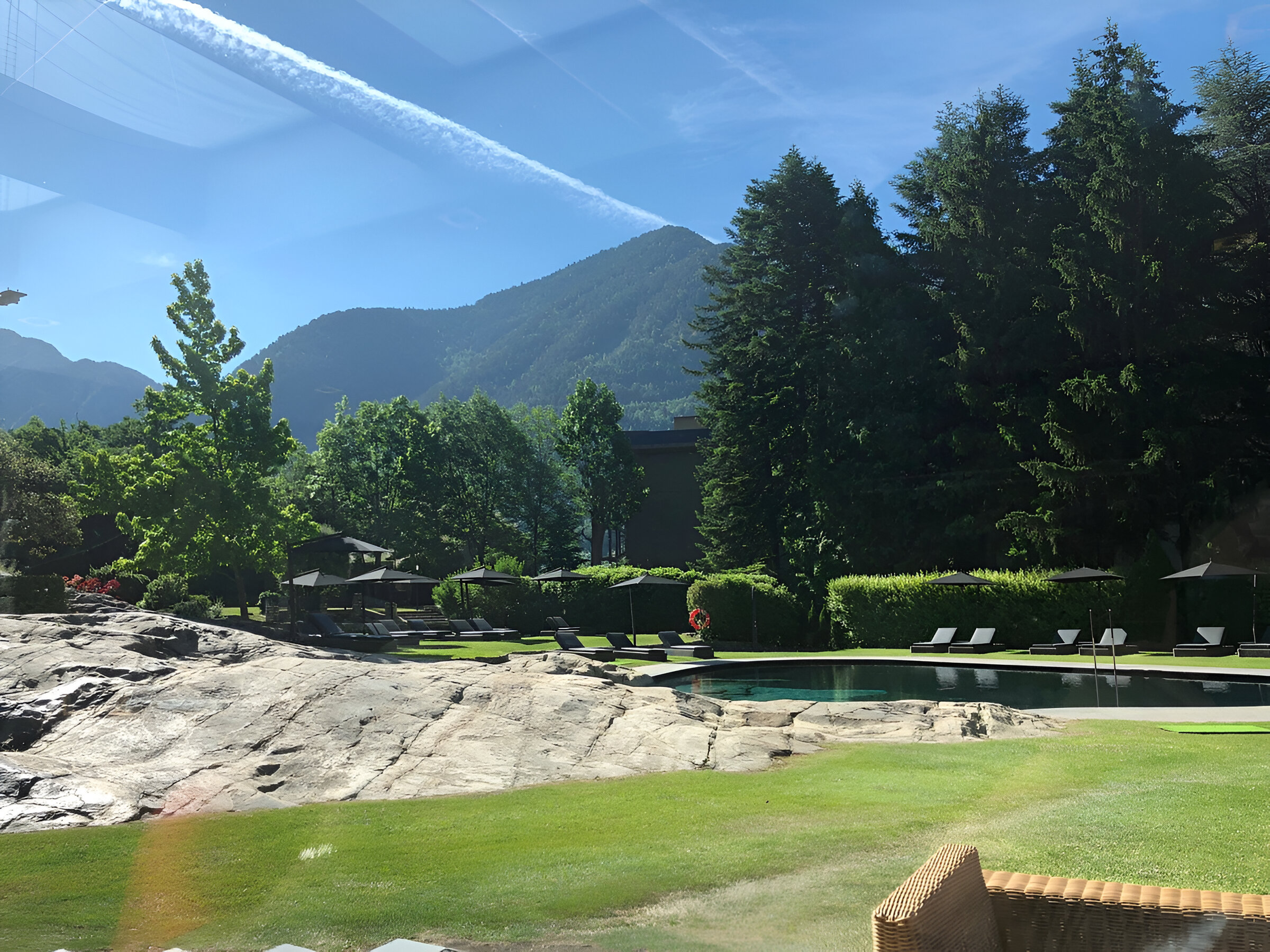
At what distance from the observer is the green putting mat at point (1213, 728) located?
11609 millimetres

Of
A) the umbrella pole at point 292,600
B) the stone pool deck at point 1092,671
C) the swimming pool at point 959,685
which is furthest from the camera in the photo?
the umbrella pole at point 292,600

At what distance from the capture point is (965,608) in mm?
27047

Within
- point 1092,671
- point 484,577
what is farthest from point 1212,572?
point 484,577

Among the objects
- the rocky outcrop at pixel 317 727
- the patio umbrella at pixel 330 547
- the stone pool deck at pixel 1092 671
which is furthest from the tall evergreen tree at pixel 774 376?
the rocky outcrop at pixel 317 727

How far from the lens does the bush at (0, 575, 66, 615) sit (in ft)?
62.1

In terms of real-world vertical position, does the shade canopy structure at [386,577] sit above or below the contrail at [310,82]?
below

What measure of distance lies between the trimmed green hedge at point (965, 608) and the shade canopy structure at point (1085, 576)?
217mm

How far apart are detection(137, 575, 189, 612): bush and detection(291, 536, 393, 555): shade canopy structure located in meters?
4.96

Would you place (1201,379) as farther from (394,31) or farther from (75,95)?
(75,95)

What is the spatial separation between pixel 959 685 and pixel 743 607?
34.3 feet

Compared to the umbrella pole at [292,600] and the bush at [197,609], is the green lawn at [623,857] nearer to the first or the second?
the umbrella pole at [292,600]

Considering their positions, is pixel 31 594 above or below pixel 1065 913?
below

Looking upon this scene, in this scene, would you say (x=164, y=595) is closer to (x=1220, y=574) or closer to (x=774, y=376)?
(x=774, y=376)

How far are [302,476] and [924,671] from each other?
52410 mm
